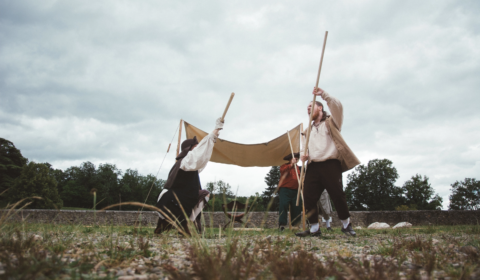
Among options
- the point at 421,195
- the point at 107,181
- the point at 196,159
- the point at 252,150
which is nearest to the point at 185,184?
the point at 196,159

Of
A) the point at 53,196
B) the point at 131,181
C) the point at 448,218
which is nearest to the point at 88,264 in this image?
the point at 448,218

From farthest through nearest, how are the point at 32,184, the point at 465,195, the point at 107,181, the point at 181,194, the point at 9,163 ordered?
1. the point at 107,181
2. the point at 465,195
3. the point at 9,163
4. the point at 32,184
5. the point at 181,194

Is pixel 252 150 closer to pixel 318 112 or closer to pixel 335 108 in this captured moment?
pixel 318 112

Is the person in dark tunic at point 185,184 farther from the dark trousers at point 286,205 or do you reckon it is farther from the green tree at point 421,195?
the green tree at point 421,195

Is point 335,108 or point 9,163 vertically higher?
point 9,163

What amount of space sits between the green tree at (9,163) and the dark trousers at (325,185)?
96.3ft

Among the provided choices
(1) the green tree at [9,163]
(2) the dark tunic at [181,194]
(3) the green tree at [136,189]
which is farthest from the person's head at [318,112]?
(3) the green tree at [136,189]

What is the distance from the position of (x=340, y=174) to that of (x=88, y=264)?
3.13m

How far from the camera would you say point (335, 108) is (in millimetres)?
3857

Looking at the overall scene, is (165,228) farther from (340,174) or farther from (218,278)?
(218,278)

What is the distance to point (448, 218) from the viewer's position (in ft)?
29.2

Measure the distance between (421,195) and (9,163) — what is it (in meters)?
49.1

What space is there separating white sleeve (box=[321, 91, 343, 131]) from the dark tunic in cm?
212

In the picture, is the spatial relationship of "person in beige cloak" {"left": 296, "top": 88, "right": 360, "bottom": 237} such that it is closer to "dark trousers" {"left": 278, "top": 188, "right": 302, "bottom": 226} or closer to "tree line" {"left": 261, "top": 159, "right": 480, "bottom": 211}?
"dark trousers" {"left": 278, "top": 188, "right": 302, "bottom": 226}
